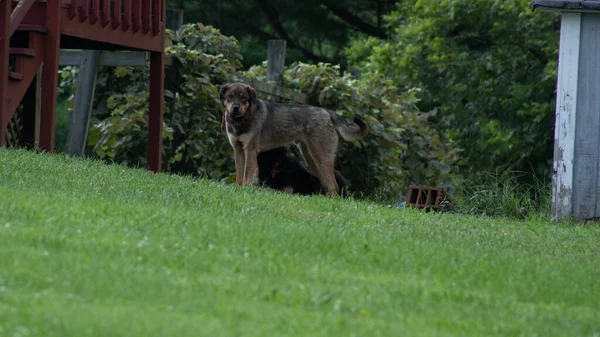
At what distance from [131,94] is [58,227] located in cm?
924

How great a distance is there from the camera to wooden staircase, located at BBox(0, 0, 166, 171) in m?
11.3

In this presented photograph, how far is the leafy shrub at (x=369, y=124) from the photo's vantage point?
16641 mm

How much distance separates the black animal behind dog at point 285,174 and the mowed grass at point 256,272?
497 cm

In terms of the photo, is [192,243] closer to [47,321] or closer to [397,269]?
[397,269]

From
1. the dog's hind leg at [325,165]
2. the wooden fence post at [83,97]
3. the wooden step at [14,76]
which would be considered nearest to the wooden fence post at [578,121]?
the dog's hind leg at [325,165]

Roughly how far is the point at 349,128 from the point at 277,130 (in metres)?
1.07

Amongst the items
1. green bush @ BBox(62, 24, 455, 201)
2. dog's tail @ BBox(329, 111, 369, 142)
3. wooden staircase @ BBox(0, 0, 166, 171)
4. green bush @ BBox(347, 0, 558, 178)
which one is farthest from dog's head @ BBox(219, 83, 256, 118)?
green bush @ BBox(347, 0, 558, 178)

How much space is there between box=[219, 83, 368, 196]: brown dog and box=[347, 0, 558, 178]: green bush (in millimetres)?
10663

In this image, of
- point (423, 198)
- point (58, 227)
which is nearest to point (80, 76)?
point (423, 198)

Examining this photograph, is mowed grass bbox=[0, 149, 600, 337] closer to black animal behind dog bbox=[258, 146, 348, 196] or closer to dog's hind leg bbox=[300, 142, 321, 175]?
dog's hind leg bbox=[300, 142, 321, 175]

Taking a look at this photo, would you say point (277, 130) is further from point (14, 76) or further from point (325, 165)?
point (14, 76)

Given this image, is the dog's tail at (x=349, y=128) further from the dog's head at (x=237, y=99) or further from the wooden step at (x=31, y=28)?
the wooden step at (x=31, y=28)

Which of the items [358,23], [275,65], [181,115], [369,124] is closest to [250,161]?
[181,115]

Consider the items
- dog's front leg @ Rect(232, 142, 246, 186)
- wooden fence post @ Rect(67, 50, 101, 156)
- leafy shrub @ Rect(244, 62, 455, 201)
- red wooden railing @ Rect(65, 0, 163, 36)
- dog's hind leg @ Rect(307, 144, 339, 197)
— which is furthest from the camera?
leafy shrub @ Rect(244, 62, 455, 201)
